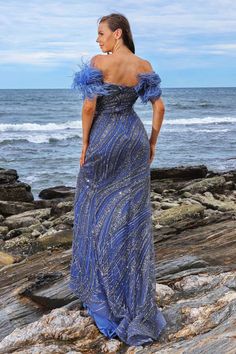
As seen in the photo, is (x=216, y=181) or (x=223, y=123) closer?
(x=216, y=181)

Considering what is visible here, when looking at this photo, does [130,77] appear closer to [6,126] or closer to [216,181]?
[216,181]

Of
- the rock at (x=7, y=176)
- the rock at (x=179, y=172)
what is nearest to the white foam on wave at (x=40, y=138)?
the rock at (x=7, y=176)

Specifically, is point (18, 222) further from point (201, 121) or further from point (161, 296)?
point (201, 121)

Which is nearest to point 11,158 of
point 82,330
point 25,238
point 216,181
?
point 216,181

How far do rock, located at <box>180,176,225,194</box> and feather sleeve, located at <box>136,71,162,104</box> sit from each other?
1163cm

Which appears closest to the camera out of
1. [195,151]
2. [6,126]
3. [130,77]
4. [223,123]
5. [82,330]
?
[130,77]

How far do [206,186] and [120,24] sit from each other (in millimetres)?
12326

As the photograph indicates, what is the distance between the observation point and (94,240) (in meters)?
4.57

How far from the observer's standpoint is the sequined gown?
445cm

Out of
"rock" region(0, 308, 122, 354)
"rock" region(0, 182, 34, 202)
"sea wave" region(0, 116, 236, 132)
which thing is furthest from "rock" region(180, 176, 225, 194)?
"sea wave" region(0, 116, 236, 132)

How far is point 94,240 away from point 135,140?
786 millimetres

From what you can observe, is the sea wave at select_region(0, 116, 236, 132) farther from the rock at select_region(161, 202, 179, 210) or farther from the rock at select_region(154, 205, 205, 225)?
the rock at select_region(154, 205, 205, 225)

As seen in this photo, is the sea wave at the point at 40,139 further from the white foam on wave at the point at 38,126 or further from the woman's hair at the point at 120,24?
the woman's hair at the point at 120,24

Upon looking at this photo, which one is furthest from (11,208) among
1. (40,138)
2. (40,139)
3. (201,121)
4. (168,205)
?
(201,121)
